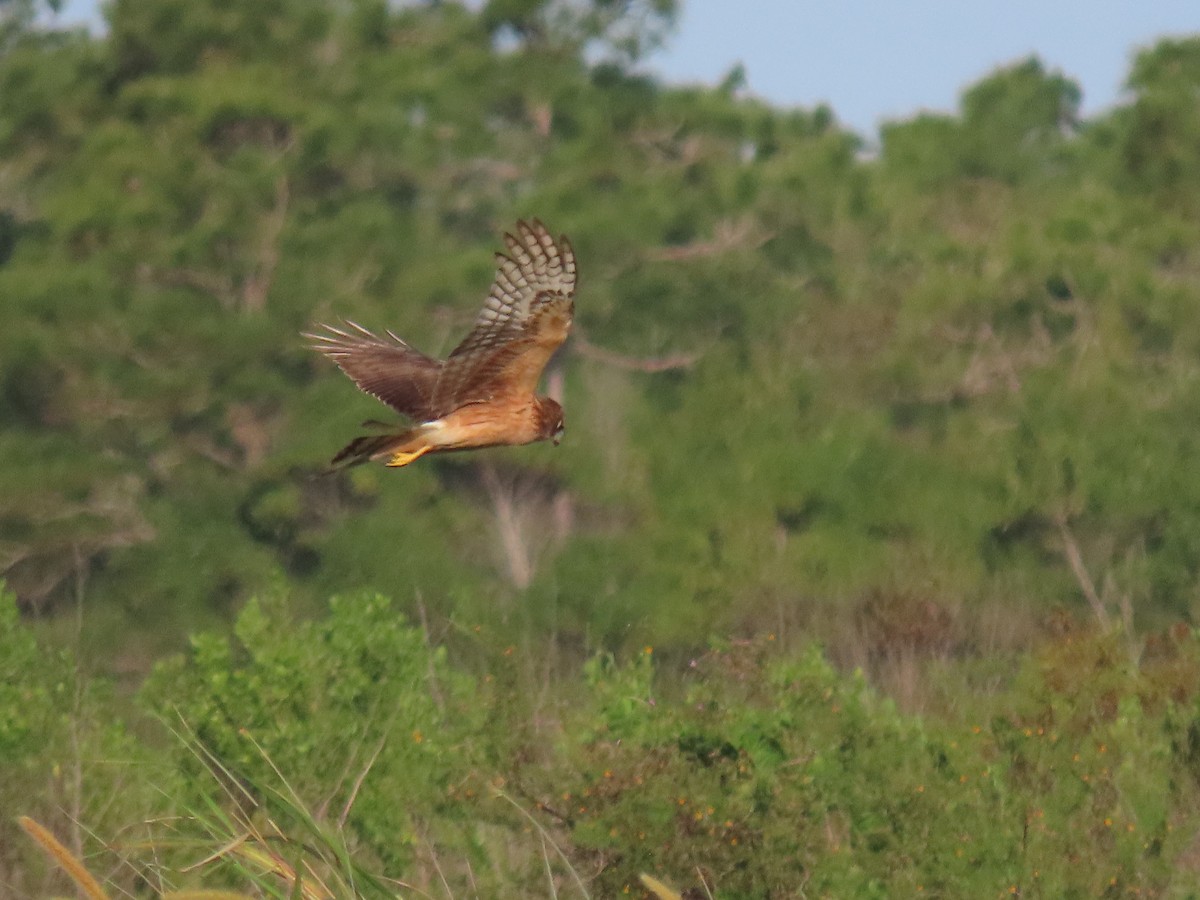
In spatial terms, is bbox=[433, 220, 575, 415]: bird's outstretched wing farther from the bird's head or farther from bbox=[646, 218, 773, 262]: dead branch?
bbox=[646, 218, 773, 262]: dead branch

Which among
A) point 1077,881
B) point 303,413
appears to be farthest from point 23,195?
point 1077,881

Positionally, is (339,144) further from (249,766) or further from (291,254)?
(249,766)

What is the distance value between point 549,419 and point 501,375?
16.2 inches

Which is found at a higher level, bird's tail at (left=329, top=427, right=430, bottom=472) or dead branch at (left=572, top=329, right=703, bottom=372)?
bird's tail at (left=329, top=427, right=430, bottom=472)

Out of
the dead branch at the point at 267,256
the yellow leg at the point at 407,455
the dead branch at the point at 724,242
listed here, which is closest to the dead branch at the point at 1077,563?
the dead branch at the point at 724,242

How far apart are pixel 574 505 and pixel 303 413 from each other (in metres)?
4.00

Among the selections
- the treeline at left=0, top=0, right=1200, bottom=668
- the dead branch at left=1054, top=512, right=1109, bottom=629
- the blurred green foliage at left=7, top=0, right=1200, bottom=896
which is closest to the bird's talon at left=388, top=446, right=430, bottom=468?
the blurred green foliage at left=7, top=0, right=1200, bottom=896

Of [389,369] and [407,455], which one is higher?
[389,369]

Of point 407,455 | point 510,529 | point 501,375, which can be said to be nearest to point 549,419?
point 501,375

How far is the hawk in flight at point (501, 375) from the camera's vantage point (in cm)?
940

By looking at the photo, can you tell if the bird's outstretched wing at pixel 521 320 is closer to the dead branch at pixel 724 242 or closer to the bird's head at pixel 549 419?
the bird's head at pixel 549 419

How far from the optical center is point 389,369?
34.0 ft

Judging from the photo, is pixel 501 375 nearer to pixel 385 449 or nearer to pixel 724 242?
pixel 385 449

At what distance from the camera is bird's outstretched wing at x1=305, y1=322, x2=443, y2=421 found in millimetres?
10047
